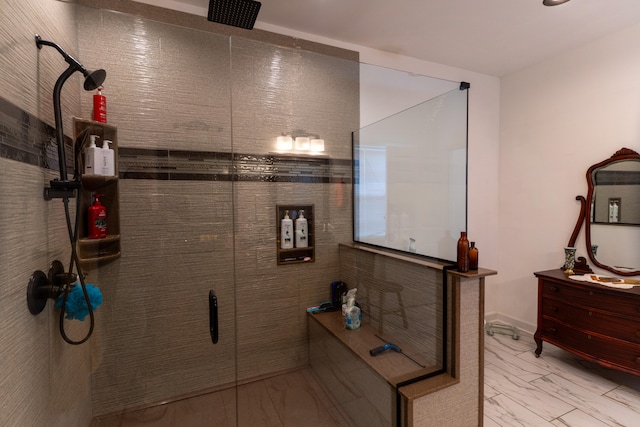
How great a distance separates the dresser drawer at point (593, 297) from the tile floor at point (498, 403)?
0.55 meters

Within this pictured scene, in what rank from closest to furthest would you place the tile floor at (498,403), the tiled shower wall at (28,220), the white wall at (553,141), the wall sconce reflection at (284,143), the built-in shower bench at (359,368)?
the tiled shower wall at (28,220) → the built-in shower bench at (359,368) → the tile floor at (498,403) → the wall sconce reflection at (284,143) → the white wall at (553,141)

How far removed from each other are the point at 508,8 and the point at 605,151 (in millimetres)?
1424

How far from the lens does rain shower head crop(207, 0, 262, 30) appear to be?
5.67 ft

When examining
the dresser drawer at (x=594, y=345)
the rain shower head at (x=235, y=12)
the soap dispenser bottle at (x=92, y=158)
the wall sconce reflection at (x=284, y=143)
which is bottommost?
the dresser drawer at (x=594, y=345)

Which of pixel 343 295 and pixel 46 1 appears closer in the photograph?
pixel 46 1

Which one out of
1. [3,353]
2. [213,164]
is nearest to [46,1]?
[213,164]

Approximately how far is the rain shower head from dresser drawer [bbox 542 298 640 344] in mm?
3021

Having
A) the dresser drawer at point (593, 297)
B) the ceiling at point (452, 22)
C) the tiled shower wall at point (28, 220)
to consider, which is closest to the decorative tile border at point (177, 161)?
the tiled shower wall at point (28, 220)

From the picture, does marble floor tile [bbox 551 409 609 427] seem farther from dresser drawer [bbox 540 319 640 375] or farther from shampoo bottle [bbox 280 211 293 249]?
shampoo bottle [bbox 280 211 293 249]

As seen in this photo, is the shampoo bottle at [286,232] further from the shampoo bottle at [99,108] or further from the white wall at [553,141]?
the white wall at [553,141]

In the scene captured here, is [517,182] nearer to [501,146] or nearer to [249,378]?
[501,146]

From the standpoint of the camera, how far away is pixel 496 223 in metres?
3.16

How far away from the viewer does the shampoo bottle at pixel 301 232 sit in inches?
82.1

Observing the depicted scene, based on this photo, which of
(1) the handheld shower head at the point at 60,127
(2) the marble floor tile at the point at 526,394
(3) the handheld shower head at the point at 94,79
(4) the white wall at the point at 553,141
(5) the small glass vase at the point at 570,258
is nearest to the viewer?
(1) the handheld shower head at the point at 60,127
